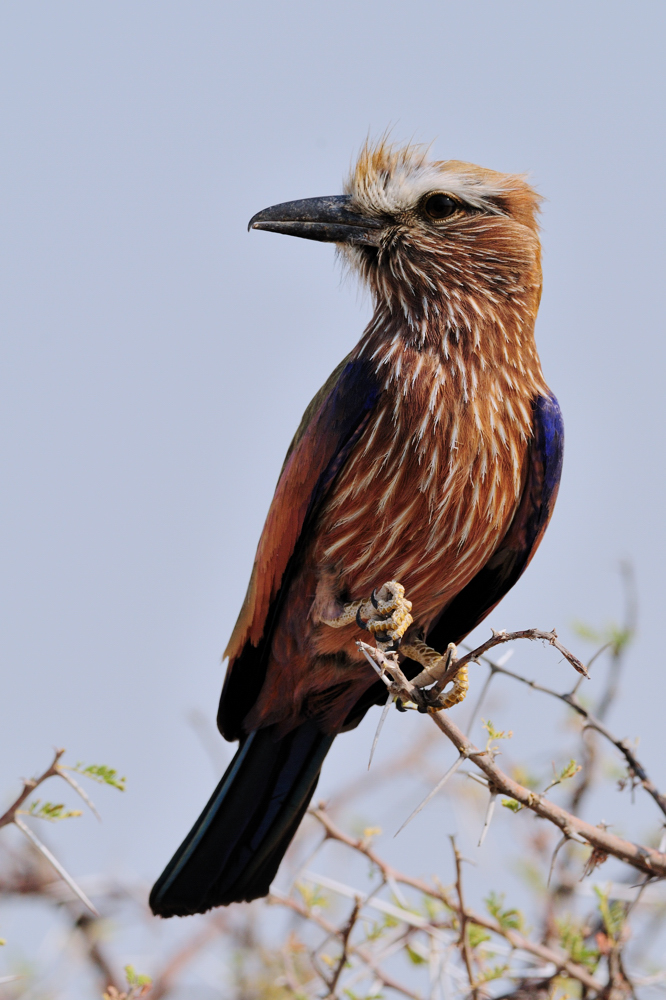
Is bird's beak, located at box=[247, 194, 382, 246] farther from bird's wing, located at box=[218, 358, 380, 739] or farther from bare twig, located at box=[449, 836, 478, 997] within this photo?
bare twig, located at box=[449, 836, 478, 997]

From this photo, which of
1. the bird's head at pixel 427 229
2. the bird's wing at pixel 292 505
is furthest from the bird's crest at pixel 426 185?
the bird's wing at pixel 292 505

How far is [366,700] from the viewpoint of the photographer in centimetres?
404

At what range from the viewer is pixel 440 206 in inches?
151

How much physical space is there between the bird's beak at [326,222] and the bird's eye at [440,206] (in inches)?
7.7

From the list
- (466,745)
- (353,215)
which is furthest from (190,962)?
(353,215)

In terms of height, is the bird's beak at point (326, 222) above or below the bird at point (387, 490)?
above

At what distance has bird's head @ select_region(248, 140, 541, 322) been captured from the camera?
12.3ft

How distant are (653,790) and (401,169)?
2.43m

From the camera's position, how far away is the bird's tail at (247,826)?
12.2 feet

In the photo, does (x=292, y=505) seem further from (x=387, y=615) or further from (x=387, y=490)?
(x=387, y=615)

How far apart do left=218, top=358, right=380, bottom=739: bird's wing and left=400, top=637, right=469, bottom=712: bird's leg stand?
542mm

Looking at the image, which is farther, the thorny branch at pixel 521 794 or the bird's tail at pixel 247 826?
the bird's tail at pixel 247 826

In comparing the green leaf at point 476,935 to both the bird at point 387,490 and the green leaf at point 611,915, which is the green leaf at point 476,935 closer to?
the green leaf at point 611,915

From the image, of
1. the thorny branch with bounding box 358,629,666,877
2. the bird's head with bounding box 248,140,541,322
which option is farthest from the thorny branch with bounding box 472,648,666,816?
the bird's head with bounding box 248,140,541,322
